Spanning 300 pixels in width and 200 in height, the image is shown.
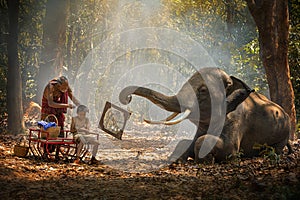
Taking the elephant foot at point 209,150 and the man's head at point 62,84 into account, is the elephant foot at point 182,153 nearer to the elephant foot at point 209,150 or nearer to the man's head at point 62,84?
the elephant foot at point 209,150

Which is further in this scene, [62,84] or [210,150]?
[62,84]

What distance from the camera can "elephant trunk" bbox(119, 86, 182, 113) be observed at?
26.6 feet

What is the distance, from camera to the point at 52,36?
15.3m

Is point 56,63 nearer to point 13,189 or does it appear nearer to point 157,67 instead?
point 13,189

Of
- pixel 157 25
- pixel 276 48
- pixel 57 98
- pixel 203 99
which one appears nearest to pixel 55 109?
pixel 57 98

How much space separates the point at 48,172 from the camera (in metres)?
7.47

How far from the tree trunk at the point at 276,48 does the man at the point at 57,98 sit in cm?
604

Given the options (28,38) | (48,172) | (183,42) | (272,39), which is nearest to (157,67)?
(183,42)

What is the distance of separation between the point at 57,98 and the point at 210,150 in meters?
3.58

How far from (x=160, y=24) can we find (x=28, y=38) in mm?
15662

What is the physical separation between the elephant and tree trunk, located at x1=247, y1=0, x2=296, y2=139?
7.91ft

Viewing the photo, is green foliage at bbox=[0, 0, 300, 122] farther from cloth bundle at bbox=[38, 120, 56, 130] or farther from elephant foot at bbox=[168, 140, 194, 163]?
cloth bundle at bbox=[38, 120, 56, 130]

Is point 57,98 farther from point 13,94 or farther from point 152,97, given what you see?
point 13,94

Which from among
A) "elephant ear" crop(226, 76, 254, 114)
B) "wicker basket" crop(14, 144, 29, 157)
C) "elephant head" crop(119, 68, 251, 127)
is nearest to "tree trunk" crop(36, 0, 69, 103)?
"wicker basket" crop(14, 144, 29, 157)
